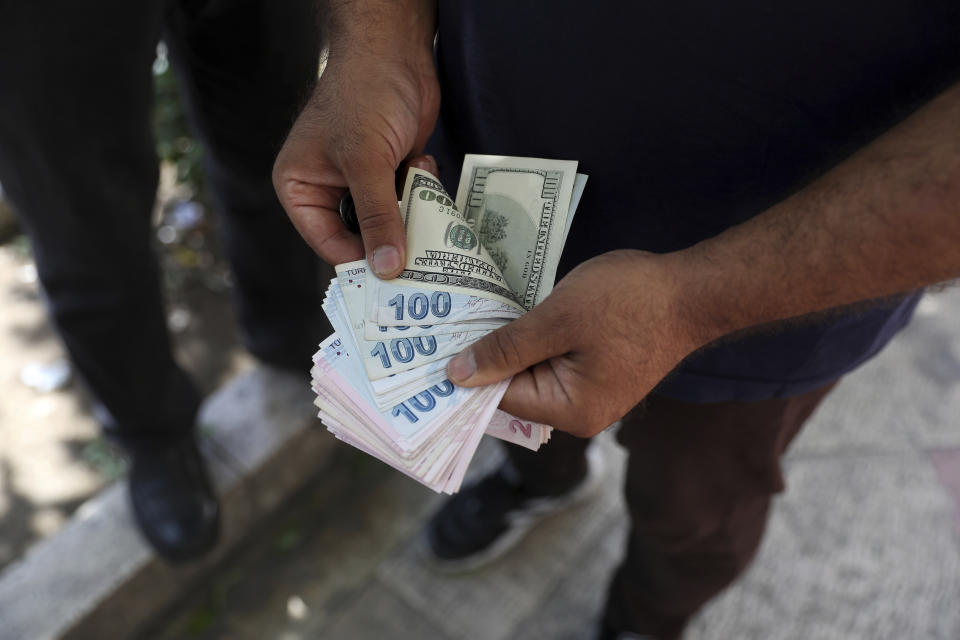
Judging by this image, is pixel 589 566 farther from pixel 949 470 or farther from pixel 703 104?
pixel 703 104

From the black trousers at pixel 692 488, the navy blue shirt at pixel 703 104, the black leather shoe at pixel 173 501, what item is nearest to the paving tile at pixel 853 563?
the black trousers at pixel 692 488

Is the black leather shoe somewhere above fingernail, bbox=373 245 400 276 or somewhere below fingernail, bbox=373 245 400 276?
below

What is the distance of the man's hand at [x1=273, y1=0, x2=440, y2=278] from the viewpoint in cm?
109

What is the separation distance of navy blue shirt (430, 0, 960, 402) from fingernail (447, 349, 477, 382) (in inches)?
13.2

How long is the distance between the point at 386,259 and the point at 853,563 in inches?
79.1

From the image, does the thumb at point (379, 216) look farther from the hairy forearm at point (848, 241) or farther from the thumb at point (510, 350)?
the hairy forearm at point (848, 241)

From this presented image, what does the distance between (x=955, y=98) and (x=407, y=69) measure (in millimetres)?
850

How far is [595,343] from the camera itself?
0.94 meters

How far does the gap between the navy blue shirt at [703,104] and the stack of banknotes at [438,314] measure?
71 mm

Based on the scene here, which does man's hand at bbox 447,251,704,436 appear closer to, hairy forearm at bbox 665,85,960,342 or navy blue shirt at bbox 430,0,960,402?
hairy forearm at bbox 665,85,960,342

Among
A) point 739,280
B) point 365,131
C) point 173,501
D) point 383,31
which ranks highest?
point 383,31

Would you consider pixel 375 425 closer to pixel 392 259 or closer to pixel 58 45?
pixel 392 259

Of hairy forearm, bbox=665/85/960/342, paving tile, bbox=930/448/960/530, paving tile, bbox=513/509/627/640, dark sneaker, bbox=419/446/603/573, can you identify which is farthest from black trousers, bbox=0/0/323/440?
paving tile, bbox=930/448/960/530

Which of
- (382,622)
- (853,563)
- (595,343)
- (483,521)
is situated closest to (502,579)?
(483,521)
